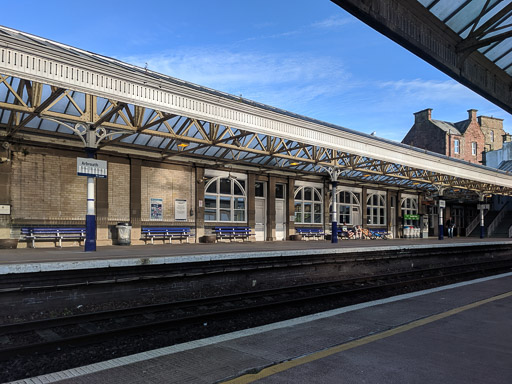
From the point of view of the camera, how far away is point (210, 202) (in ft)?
66.6

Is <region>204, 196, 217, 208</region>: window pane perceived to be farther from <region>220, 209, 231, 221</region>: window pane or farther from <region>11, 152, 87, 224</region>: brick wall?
<region>11, 152, 87, 224</region>: brick wall

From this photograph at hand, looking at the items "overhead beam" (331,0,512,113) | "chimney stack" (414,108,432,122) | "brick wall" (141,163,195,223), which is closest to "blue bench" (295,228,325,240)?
"brick wall" (141,163,195,223)

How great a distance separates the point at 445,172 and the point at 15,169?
21.8m

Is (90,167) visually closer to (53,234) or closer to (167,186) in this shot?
(53,234)

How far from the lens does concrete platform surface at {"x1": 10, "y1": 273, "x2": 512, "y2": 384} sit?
13.0 feet

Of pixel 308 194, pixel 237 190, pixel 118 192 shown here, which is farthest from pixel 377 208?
pixel 118 192

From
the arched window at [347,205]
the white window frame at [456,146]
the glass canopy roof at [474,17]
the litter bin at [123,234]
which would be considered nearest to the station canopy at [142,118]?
the litter bin at [123,234]

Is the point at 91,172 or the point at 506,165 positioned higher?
the point at 506,165

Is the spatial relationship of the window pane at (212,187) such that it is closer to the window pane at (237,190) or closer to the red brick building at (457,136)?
the window pane at (237,190)

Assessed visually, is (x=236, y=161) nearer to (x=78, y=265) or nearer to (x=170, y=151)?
(x=170, y=151)

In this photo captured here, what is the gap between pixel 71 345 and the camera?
6.05 m

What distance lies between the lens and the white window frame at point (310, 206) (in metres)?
24.5

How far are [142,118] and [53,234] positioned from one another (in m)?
5.78

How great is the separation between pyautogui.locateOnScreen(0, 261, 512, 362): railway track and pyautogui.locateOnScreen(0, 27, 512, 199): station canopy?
18.0ft
